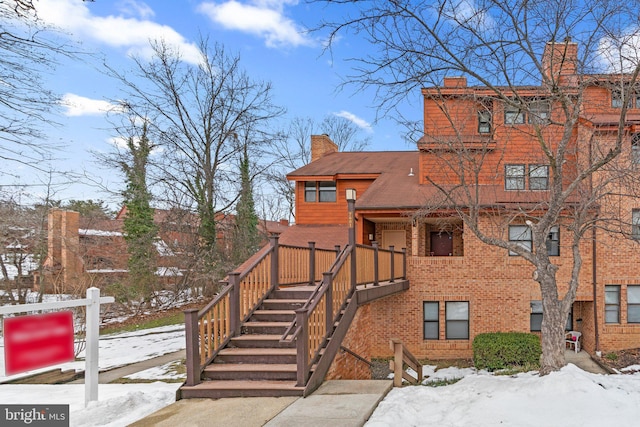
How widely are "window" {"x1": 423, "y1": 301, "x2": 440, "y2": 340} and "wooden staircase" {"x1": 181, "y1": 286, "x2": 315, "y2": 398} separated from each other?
8.35 metres

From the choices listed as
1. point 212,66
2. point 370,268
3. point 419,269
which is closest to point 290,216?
point 212,66

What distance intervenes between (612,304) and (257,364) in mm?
13773

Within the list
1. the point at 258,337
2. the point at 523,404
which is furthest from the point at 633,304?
the point at 258,337

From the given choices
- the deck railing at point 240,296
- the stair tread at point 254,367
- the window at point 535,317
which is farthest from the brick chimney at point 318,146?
the stair tread at point 254,367

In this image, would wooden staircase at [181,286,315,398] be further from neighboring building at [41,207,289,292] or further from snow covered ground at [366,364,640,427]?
neighboring building at [41,207,289,292]

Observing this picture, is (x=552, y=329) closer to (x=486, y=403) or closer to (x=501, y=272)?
(x=486, y=403)

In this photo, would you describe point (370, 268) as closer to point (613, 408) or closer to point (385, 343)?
point (385, 343)

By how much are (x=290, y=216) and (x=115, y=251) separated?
1393cm

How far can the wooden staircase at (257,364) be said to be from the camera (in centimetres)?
636

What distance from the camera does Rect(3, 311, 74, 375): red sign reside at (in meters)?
4.57

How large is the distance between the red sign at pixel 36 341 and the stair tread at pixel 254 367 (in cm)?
224

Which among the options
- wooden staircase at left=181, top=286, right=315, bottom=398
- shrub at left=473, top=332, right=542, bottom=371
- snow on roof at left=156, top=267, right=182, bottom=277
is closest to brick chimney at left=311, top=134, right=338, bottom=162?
snow on roof at left=156, top=267, right=182, bottom=277

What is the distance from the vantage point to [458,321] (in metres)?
15.3

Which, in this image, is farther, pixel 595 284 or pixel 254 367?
pixel 595 284
